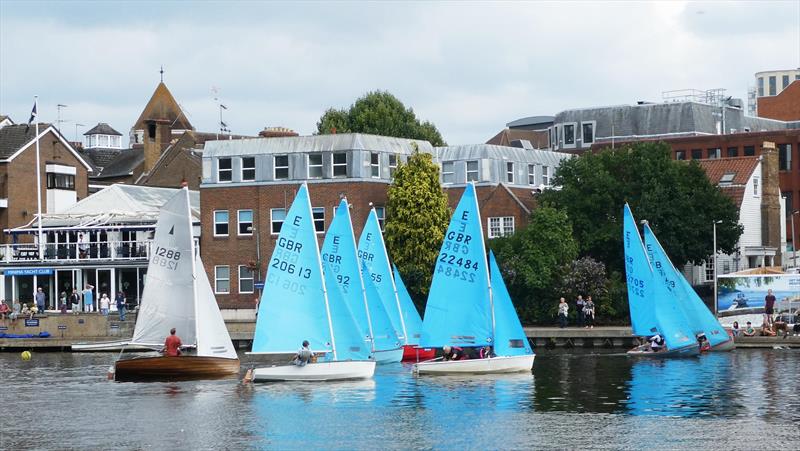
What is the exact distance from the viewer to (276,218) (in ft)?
294

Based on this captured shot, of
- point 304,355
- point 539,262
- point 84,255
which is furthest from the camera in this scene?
point 84,255

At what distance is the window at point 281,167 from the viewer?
89.9m

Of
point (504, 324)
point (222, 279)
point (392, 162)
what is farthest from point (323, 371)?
point (392, 162)

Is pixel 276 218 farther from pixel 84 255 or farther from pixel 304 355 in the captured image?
pixel 304 355

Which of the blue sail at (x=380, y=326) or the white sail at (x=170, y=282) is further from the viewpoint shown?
the blue sail at (x=380, y=326)

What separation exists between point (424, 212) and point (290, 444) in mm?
45086

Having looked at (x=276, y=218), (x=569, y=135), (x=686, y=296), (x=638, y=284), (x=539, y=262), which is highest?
(x=569, y=135)

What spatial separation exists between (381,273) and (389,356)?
5.18 metres

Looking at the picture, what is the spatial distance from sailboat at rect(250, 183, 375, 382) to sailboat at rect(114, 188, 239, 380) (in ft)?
9.73

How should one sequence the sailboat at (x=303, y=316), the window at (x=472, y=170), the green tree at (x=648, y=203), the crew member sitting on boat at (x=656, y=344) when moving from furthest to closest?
the window at (x=472, y=170) < the green tree at (x=648, y=203) < the crew member sitting on boat at (x=656, y=344) < the sailboat at (x=303, y=316)

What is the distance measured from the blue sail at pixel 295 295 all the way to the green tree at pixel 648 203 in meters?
32.8

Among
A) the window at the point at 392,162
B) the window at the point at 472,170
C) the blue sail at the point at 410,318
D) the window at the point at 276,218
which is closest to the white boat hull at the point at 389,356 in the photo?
the blue sail at the point at 410,318

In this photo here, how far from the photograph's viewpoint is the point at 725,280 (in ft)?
247

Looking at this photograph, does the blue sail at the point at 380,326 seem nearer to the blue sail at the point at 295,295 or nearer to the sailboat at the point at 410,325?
the sailboat at the point at 410,325
